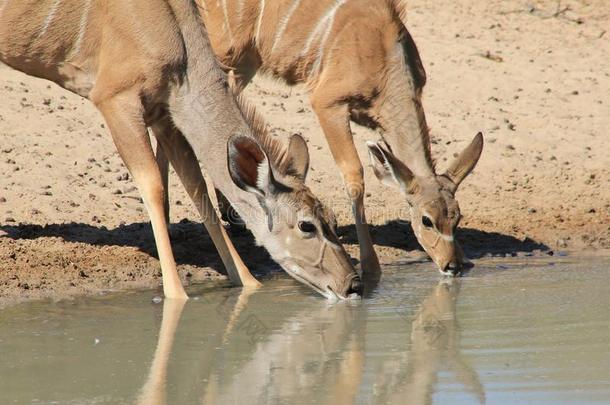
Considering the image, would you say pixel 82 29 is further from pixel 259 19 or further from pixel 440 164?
Answer: pixel 440 164

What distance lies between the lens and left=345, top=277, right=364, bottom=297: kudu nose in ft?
25.2

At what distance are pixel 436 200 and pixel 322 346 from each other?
2754 millimetres

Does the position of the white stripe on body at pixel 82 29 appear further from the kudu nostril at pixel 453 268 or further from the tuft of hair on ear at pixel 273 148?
the kudu nostril at pixel 453 268

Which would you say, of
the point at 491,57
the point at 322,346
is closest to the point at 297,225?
the point at 322,346

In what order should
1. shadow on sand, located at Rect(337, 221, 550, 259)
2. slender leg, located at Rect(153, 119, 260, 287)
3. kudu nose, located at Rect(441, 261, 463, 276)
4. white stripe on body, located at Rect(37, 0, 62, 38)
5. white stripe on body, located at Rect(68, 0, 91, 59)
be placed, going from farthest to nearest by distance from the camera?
shadow on sand, located at Rect(337, 221, 550, 259), kudu nose, located at Rect(441, 261, 463, 276), white stripe on body, located at Rect(37, 0, 62, 38), slender leg, located at Rect(153, 119, 260, 287), white stripe on body, located at Rect(68, 0, 91, 59)

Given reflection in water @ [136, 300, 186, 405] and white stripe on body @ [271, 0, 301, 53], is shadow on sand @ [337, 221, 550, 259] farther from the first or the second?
reflection in water @ [136, 300, 186, 405]

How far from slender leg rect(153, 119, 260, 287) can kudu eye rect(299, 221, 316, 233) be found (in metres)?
0.79

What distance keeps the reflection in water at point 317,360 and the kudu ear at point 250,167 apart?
0.73m

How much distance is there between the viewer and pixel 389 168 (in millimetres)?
9055

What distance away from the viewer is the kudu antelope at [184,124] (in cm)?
772

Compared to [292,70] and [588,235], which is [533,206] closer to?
[588,235]

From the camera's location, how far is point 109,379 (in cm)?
561

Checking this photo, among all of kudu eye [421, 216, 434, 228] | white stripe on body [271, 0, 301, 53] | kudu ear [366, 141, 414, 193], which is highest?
white stripe on body [271, 0, 301, 53]

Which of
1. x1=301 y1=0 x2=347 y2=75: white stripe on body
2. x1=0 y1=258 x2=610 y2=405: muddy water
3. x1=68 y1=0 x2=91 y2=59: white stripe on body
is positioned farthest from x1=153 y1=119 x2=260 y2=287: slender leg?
x1=301 y1=0 x2=347 y2=75: white stripe on body
